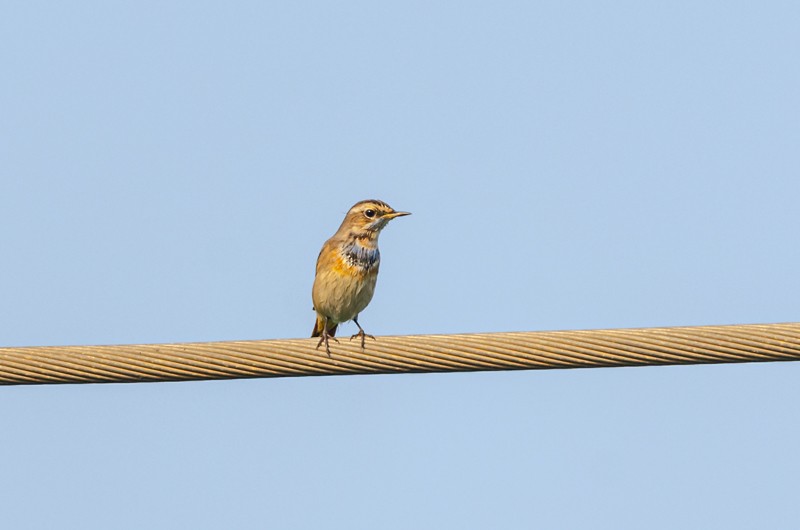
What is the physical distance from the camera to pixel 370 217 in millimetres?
13773

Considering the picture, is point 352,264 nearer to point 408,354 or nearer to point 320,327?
point 320,327

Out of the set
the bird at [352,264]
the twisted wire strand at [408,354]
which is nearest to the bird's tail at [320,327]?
the bird at [352,264]

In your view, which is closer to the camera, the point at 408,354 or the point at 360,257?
the point at 408,354

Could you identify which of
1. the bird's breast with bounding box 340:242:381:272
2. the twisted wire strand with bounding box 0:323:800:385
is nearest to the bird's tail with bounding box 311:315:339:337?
the bird's breast with bounding box 340:242:381:272

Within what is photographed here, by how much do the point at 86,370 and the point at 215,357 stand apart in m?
0.86

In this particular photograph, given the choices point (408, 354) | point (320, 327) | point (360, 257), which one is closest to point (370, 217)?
point (360, 257)

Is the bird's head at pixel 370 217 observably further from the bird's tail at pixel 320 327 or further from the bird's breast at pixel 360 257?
the bird's tail at pixel 320 327

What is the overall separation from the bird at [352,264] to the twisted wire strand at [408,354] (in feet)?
13.4

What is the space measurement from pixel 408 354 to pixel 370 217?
4544mm

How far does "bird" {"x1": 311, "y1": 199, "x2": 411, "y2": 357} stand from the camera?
1359 cm

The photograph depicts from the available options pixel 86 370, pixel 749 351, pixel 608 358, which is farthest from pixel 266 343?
pixel 749 351

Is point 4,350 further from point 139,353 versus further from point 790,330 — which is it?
point 790,330

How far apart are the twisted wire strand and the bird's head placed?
4.32 meters

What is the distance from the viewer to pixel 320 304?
45.3 ft
